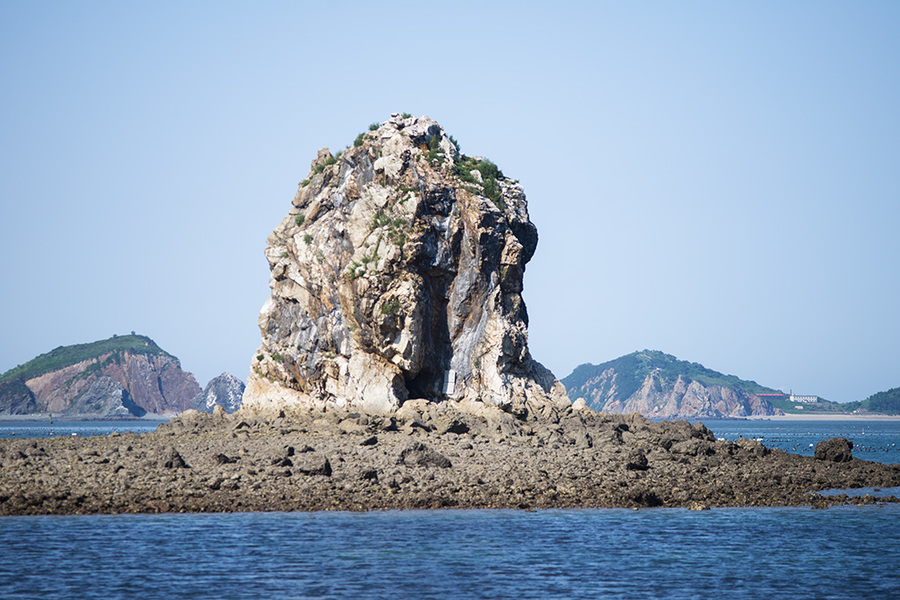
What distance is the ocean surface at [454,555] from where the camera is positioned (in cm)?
1983

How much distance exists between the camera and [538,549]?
24.0m

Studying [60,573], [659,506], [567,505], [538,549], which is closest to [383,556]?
[538,549]

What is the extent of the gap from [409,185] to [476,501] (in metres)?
A: 28.9

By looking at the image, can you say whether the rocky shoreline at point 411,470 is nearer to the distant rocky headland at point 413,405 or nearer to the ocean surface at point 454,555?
the distant rocky headland at point 413,405

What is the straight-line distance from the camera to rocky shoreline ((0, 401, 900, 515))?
29672mm

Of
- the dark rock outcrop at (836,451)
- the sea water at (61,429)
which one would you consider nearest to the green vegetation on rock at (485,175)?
the dark rock outcrop at (836,451)

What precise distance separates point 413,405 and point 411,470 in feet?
58.9

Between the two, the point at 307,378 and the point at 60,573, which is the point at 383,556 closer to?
the point at 60,573

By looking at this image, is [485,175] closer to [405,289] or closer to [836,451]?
[405,289]

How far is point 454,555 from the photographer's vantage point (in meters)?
23.0

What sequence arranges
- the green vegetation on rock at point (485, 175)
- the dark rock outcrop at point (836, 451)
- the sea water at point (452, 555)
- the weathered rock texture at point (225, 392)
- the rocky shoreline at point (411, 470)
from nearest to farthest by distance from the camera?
1. the sea water at point (452, 555)
2. the rocky shoreline at point (411, 470)
3. the dark rock outcrop at point (836, 451)
4. the green vegetation on rock at point (485, 175)
5. the weathered rock texture at point (225, 392)

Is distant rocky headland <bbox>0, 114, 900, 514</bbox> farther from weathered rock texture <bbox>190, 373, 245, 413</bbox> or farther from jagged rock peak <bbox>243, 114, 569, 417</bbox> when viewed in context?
weathered rock texture <bbox>190, 373, 245, 413</bbox>

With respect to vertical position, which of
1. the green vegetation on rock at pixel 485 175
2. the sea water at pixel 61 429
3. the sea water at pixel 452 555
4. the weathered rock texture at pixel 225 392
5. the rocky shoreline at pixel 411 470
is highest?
the green vegetation on rock at pixel 485 175

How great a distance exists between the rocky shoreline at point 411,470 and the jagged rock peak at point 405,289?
5339 mm
